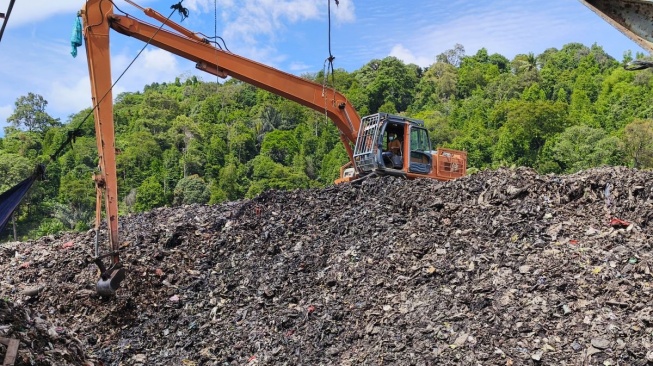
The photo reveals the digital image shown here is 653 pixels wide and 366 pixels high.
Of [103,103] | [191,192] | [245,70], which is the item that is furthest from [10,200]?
[191,192]

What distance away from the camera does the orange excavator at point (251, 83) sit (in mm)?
7969

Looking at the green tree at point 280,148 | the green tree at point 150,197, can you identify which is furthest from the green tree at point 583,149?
the green tree at point 150,197

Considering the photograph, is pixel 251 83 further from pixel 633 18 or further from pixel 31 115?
pixel 31 115

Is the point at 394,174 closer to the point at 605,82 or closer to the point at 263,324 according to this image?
the point at 263,324

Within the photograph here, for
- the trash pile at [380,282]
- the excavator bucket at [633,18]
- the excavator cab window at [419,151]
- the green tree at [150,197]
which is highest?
the excavator bucket at [633,18]

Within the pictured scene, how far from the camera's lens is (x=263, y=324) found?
7.32m

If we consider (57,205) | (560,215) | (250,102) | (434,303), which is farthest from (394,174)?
(250,102)

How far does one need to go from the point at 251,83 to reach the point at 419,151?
3440 millimetres

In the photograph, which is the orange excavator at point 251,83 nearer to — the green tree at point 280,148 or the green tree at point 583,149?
the green tree at point 583,149

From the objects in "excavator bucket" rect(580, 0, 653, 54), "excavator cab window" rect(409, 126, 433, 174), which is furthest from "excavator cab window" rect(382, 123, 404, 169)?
"excavator bucket" rect(580, 0, 653, 54)

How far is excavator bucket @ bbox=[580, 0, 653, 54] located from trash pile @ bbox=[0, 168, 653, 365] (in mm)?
3927

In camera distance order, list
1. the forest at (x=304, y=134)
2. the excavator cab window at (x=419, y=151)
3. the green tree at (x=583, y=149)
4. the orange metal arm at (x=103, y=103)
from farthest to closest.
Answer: the forest at (x=304, y=134) → the green tree at (x=583, y=149) → the excavator cab window at (x=419, y=151) → the orange metal arm at (x=103, y=103)

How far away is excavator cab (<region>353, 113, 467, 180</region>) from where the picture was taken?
1102 cm

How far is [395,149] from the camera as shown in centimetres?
1141
